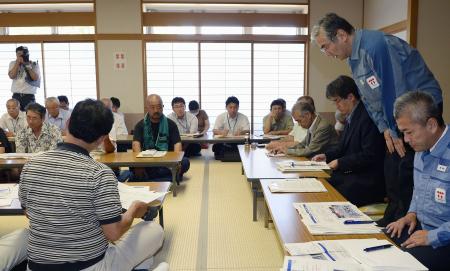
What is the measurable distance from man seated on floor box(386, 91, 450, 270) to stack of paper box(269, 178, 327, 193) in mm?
625

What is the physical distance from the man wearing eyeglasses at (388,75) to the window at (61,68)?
662 cm

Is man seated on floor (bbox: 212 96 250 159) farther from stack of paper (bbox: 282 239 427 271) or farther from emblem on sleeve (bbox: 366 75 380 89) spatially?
stack of paper (bbox: 282 239 427 271)

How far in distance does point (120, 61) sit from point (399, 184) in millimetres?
6652

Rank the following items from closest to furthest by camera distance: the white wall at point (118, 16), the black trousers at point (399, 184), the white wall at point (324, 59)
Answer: the black trousers at point (399, 184), the white wall at point (118, 16), the white wall at point (324, 59)

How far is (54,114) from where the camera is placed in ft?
20.6

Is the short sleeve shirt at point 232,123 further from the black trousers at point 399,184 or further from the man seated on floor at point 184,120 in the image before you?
the black trousers at point 399,184

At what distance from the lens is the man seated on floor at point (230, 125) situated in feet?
21.0

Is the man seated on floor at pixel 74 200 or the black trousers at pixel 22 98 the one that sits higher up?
the black trousers at pixel 22 98

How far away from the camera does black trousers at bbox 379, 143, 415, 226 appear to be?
2.12m

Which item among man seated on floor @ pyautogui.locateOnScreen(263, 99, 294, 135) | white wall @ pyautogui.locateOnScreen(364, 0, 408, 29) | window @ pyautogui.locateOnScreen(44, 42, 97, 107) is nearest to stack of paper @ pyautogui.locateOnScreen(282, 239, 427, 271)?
man seated on floor @ pyautogui.locateOnScreen(263, 99, 294, 135)

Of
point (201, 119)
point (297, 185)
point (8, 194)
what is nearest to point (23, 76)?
point (201, 119)

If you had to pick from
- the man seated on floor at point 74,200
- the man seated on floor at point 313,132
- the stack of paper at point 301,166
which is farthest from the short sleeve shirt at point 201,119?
the man seated on floor at point 74,200

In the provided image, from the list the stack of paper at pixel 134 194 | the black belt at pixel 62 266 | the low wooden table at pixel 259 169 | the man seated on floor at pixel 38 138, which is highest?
the man seated on floor at pixel 38 138

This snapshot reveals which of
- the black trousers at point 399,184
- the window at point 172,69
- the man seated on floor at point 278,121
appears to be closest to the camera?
the black trousers at point 399,184
